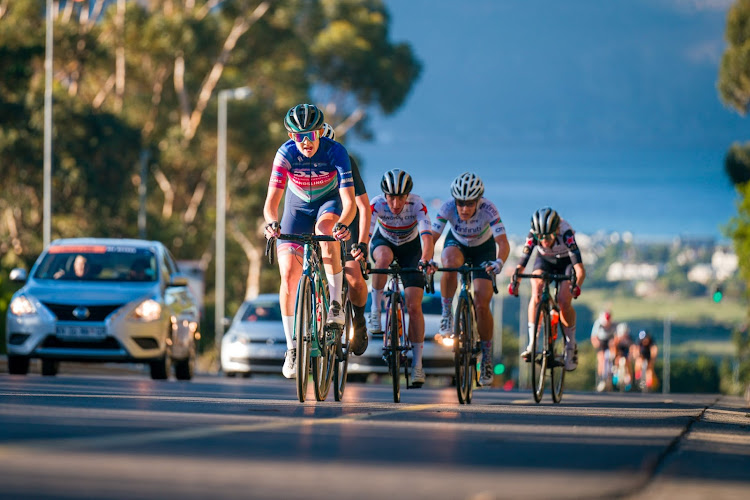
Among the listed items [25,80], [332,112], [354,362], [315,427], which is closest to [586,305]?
[332,112]

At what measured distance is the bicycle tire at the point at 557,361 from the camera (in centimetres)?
1498

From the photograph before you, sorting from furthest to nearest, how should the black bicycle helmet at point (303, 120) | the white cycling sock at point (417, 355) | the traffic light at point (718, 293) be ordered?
the traffic light at point (718, 293)
the white cycling sock at point (417, 355)
the black bicycle helmet at point (303, 120)

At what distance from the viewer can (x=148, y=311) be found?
18.6m

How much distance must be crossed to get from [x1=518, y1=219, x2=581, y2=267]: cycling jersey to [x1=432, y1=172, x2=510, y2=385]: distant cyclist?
1.75 ft

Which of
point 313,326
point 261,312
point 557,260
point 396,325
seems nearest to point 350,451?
point 313,326

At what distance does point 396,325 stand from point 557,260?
3291 millimetres

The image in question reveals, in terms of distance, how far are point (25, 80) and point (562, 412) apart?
138ft

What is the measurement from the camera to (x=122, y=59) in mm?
60094

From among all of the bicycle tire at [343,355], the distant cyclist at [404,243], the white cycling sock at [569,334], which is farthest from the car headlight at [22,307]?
the bicycle tire at [343,355]

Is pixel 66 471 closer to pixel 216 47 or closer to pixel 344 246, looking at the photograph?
pixel 344 246

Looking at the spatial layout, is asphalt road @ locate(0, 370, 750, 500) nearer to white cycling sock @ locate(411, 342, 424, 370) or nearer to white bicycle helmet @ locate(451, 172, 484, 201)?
white cycling sock @ locate(411, 342, 424, 370)

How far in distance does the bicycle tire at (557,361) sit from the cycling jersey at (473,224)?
115 cm

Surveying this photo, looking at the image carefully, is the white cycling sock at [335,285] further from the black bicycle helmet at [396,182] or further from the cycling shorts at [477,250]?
the cycling shorts at [477,250]

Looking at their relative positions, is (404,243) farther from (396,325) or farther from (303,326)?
(303,326)
